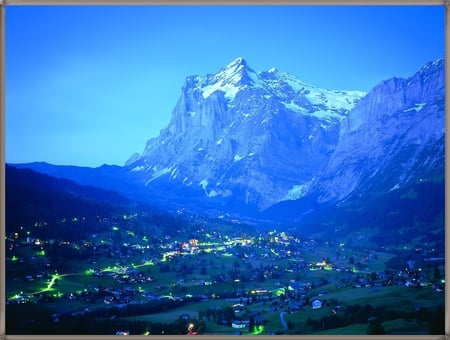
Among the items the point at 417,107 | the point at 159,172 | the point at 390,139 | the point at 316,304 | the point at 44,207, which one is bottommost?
the point at 316,304

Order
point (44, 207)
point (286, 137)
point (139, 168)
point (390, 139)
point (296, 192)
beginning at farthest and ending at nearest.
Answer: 1. point (139, 168)
2. point (286, 137)
3. point (296, 192)
4. point (390, 139)
5. point (44, 207)

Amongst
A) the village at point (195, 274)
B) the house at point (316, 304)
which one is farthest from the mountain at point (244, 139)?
the house at point (316, 304)

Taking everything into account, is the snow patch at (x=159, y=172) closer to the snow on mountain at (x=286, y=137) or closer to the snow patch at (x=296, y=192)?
the snow on mountain at (x=286, y=137)

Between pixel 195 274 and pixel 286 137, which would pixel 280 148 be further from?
pixel 195 274

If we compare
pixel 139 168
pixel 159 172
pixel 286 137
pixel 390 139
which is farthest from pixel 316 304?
pixel 139 168

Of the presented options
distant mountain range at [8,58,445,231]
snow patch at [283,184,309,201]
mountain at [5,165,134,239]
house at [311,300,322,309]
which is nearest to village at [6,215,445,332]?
house at [311,300,322,309]
